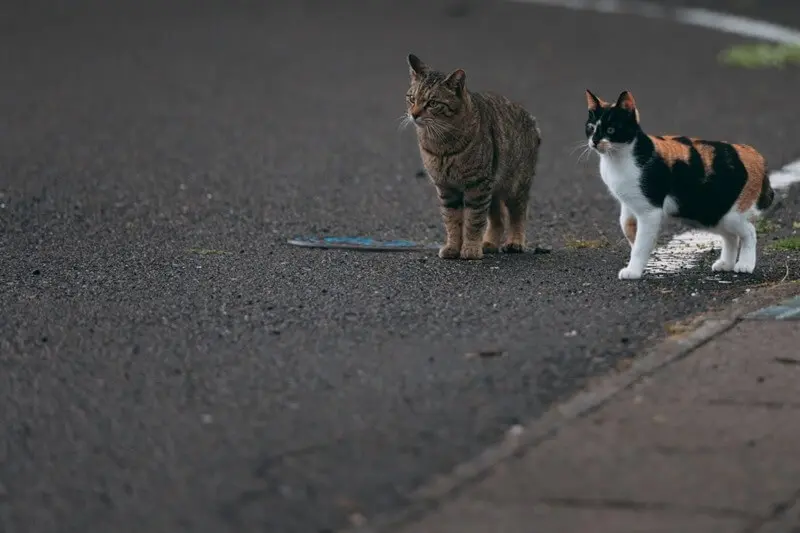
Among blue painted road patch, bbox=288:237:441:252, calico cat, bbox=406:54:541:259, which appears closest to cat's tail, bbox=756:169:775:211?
calico cat, bbox=406:54:541:259

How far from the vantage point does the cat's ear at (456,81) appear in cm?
805

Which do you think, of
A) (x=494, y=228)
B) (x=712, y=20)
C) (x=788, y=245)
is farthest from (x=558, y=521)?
(x=712, y=20)

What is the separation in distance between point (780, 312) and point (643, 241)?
3.17 feet

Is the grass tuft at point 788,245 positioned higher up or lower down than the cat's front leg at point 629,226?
lower down

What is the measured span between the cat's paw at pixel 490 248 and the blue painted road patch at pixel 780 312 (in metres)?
2.04

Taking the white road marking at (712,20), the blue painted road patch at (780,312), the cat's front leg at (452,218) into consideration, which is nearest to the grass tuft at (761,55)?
the white road marking at (712,20)

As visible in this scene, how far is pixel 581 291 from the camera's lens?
7.16 m

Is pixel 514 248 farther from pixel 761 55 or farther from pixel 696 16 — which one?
pixel 696 16

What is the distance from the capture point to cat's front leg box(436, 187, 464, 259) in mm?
8133

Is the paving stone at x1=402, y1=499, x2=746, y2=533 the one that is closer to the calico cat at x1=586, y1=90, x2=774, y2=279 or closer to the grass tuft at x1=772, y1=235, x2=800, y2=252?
the calico cat at x1=586, y1=90, x2=774, y2=279

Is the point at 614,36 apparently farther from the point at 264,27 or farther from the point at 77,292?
the point at 77,292

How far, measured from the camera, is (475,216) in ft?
26.3

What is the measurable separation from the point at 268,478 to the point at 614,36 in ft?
46.6

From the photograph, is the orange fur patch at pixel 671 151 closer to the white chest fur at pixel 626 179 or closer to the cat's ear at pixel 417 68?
the white chest fur at pixel 626 179
